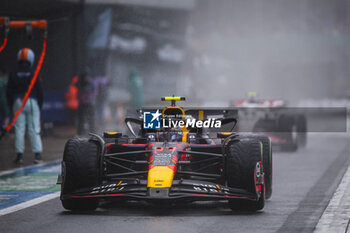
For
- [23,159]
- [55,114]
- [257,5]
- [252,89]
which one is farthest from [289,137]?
[252,89]

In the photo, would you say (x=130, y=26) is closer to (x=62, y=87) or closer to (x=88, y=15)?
(x=88, y=15)

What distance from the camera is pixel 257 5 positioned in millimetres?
61906

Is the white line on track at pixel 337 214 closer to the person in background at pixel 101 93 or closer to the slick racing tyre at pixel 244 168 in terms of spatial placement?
the slick racing tyre at pixel 244 168

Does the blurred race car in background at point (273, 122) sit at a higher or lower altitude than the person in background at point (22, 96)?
lower

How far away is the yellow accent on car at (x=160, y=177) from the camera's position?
8.09m

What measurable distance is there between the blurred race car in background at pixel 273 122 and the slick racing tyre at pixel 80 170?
10.5 m

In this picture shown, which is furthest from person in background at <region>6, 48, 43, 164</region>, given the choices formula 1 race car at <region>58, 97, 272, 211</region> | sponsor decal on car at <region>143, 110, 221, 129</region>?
formula 1 race car at <region>58, 97, 272, 211</region>

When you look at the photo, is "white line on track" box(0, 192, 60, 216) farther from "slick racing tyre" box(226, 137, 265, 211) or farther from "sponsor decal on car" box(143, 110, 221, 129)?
"slick racing tyre" box(226, 137, 265, 211)

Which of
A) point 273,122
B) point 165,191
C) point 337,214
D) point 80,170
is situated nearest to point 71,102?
point 273,122

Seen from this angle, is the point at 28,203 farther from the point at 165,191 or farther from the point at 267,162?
the point at 267,162

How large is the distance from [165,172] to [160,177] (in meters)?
0.11

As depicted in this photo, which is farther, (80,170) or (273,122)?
(273,122)

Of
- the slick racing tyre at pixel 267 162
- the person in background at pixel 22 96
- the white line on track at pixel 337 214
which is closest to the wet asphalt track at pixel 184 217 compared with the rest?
the white line on track at pixel 337 214

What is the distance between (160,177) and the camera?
8164 millimetres
